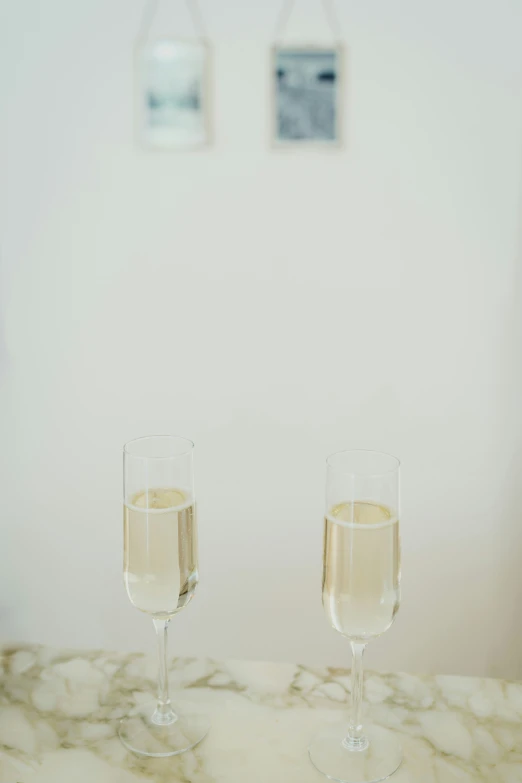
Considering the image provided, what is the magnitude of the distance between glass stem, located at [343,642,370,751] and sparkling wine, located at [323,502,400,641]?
0.04 metres

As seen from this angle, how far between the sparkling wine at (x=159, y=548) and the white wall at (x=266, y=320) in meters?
0.92

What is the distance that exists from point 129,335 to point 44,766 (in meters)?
1.09

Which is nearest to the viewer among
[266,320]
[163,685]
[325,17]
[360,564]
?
[360,564]

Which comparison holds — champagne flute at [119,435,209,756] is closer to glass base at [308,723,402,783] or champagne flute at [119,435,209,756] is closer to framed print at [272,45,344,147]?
glass base at [308,723,402,783]

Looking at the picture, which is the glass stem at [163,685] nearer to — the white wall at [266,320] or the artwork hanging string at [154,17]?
the white wall at [266,320]

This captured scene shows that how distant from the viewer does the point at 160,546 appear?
0.91 metres

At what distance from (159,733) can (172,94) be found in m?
1.30

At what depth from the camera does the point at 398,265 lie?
175 cm

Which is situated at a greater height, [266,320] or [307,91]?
[307,91]

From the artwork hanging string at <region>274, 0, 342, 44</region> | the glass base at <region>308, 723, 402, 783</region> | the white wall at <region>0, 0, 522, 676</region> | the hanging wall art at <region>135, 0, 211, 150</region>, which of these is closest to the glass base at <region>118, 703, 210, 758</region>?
the glass base at <region>308, 723, 402, 783</region>

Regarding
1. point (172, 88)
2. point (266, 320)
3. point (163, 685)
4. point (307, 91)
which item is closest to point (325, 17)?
point (307, 91)

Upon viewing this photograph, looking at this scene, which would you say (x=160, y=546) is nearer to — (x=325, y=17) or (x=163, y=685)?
(x=163, y=685)

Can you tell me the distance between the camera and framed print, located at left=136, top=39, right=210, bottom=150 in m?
1.68

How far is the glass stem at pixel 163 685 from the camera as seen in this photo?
0.97 metres
